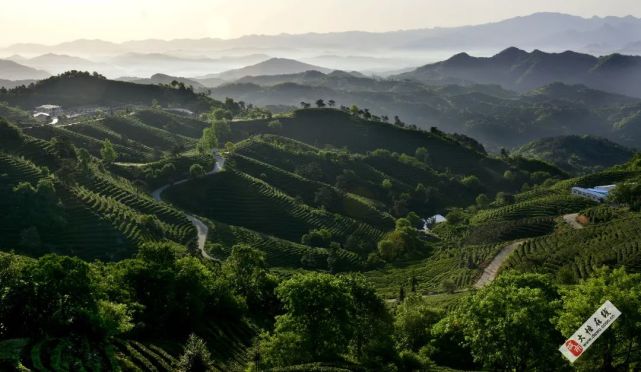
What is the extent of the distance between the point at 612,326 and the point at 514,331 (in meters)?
6.02

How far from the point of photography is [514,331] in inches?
1128

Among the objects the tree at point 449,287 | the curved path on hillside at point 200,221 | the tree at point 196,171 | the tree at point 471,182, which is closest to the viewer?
the tree at point 449,287

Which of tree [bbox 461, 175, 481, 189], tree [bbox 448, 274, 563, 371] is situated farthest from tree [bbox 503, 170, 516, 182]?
tree [bbox 448, 274, 563, 371]

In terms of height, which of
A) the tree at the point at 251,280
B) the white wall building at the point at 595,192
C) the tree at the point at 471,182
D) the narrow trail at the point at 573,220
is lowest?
the tree at the point at 471,182

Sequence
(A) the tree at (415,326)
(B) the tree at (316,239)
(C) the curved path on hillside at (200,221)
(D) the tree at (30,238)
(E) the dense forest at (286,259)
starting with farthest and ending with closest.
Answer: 1. (B) the tree at (316,239)
2. (C) the curved path on hillside at (200,221)
3. (D) the tree at (30,238)
4. (A) the tree at (415,326)
5. (E) the dense forest at (286,259)

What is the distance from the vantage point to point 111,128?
177 meters

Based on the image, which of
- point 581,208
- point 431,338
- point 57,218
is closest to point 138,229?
point 57,218

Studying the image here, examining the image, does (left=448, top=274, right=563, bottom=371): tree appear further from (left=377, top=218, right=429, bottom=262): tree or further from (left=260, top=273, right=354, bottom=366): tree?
(left=377, top=218, right=429, bottom=262): tree

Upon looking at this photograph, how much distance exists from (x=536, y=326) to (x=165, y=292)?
95.6 ft

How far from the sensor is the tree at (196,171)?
127938 mm

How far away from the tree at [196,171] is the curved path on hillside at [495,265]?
76.8 m

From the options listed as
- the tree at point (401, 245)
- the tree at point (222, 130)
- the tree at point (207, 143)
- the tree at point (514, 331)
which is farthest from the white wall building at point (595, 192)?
the tree at point (222, 130)

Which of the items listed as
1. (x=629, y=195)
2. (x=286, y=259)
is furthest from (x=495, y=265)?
(x=629, y=195)

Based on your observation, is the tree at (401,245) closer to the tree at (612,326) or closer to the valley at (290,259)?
the valley at (290,259)
